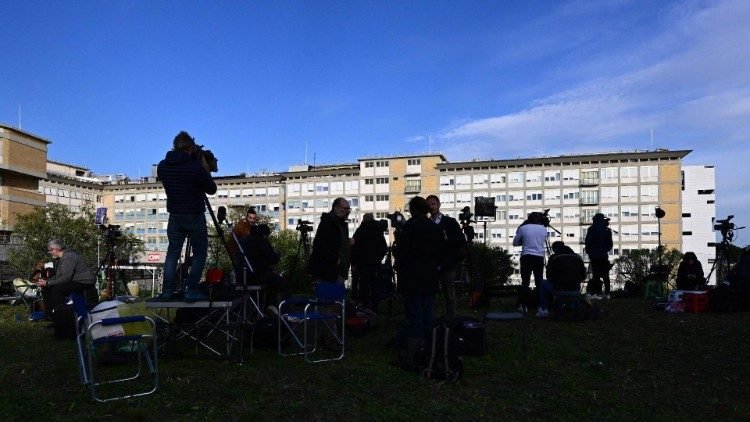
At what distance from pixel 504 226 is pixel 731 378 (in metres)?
72.8

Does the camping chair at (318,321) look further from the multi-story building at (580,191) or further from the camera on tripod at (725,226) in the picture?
the multi-story building at (580,191)

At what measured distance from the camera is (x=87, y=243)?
31.4 metres

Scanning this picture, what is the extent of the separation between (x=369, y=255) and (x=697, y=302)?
5.29 m

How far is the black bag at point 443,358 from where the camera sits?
4.98 meters

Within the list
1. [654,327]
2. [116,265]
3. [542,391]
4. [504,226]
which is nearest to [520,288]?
[654,327]

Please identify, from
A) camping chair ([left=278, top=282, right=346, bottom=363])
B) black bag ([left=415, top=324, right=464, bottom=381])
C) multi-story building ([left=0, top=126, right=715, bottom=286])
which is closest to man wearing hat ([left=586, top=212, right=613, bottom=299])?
camping chair ([left=278, top=282, right=346, bottom=363])

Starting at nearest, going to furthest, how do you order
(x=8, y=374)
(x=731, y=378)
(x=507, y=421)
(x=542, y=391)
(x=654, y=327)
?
(x=507, y=421)
(x=542, y=391)
(x=731, y=378)
(x=8, y=374)
(x=654, y=327)

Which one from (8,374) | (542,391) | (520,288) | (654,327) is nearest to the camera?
(542,391)

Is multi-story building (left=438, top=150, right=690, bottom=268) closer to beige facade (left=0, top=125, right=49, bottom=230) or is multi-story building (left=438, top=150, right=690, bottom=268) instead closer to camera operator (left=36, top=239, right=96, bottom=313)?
beige facade (left=0, top=125, right=49, bottom=230)

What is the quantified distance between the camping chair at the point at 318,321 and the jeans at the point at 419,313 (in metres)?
0.68

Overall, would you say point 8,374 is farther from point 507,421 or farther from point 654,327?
point 654,327

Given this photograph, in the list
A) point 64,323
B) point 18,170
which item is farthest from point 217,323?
point 18,170

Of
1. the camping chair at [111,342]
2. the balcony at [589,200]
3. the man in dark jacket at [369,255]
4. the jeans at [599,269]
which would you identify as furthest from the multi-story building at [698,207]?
the camping chair at [111,342]

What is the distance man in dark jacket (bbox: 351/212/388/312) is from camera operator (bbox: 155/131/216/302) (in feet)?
11.3
